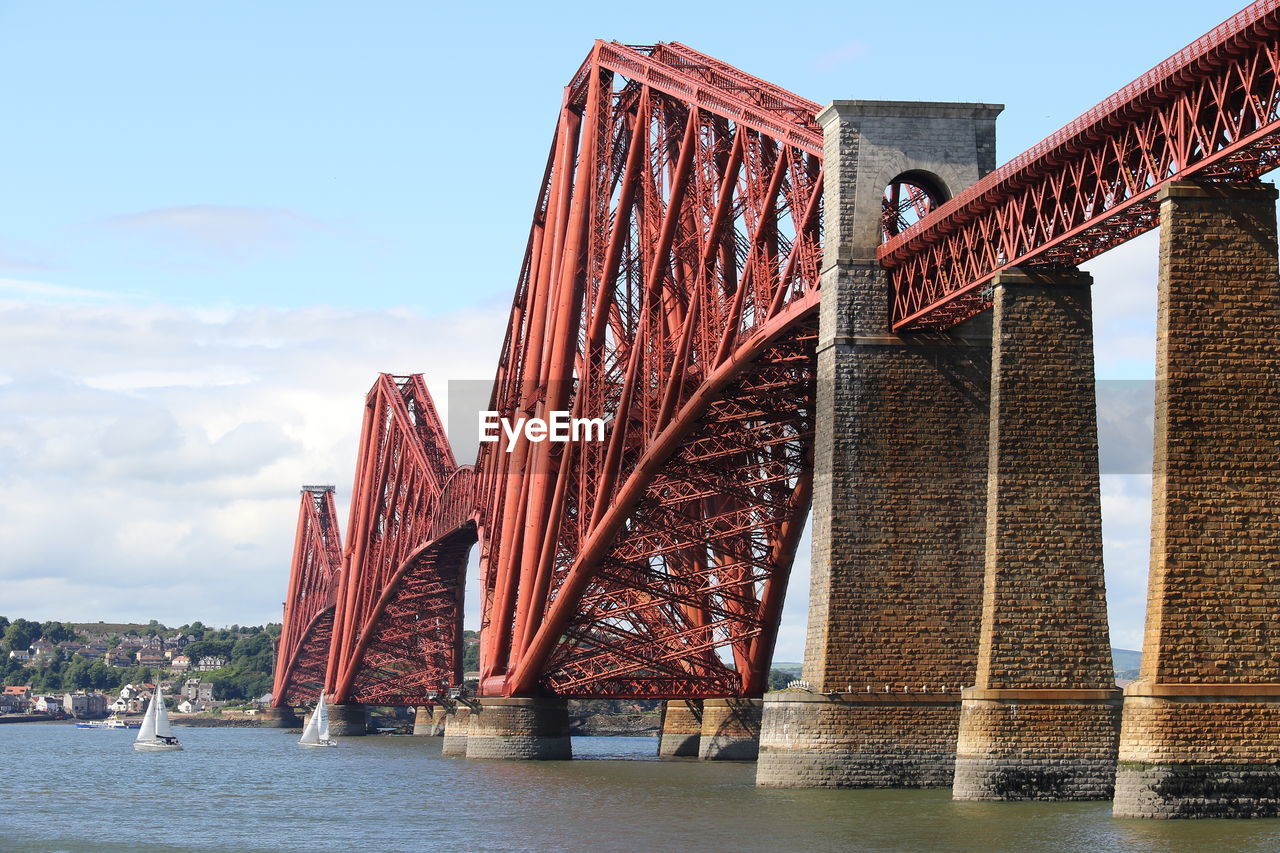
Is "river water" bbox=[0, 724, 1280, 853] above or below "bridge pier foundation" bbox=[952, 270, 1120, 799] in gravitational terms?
below

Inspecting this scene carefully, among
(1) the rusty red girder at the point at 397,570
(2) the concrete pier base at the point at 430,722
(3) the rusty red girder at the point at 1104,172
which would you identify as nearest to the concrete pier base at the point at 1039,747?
(3) the rusty red girder at the point at 1104,172

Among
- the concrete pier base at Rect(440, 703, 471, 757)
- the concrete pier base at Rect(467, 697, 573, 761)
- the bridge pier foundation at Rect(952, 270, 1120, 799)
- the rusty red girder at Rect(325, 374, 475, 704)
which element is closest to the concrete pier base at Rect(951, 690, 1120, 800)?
the bridge pier foundation at Rect(952, 270, 1120, 799)

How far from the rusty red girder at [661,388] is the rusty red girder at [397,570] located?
A: 46.1 m

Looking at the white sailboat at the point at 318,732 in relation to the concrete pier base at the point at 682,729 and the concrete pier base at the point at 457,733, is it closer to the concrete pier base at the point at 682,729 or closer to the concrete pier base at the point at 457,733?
the concrete pier base at the point at 457,733

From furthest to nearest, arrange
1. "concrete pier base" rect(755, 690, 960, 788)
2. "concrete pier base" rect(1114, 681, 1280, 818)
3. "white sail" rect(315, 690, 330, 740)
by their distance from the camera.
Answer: "white sail" rect(315, 690, 330, 740) < "concrete pier base" rect(755, 690, 960, 788) < "concrete pier base" rect(1114, 681, 1280, 818)

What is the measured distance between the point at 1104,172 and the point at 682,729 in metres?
48.8

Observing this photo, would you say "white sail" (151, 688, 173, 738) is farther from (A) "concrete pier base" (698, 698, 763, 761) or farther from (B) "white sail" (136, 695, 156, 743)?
(A) "concrete pier base" (698, 698, 763, 761)

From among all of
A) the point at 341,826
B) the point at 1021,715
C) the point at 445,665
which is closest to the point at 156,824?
the point at 341,826

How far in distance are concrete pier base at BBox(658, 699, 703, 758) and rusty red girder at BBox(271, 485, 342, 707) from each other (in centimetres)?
10117

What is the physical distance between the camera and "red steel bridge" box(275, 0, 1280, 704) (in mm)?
49094

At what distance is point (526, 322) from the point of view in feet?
278

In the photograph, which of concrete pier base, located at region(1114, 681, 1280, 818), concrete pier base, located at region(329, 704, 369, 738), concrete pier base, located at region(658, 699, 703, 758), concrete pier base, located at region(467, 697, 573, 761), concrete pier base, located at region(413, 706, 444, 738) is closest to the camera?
concrete pier base, located at region(1114, 681, 1280, 818)

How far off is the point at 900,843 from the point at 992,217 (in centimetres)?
1533

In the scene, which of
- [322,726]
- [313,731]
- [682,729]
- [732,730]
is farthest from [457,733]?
[313,731]
